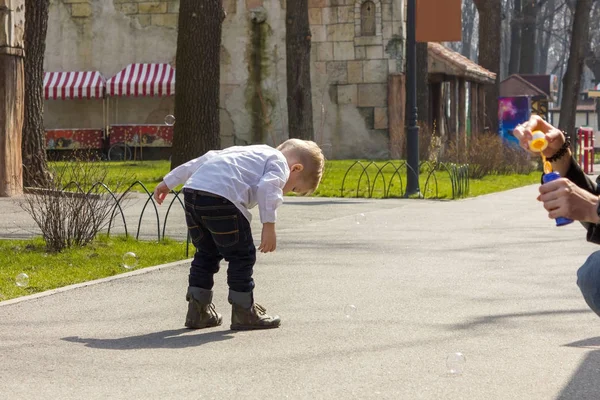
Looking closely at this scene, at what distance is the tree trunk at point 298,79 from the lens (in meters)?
25.5

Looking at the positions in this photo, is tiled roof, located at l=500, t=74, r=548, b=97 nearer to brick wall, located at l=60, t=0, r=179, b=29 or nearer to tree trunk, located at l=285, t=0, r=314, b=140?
brick wall, located at l=60, t=0, r=179, b=29

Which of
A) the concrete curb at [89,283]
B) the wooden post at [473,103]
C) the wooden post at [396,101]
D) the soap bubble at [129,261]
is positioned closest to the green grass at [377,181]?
the wooden post at [396,101]

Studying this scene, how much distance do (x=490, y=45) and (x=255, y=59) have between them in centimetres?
712

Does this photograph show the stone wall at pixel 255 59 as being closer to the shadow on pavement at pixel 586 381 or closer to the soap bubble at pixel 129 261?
the soap bubble at pixel 129 261

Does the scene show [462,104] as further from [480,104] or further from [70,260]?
[70,260]

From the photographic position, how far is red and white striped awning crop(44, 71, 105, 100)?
34156 mm

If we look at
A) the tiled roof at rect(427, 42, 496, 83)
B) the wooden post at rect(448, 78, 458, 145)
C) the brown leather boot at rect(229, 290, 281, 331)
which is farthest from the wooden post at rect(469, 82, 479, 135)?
the brown leather boot at rect(229, 290, 281, 331)

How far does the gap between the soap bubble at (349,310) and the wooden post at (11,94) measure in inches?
379

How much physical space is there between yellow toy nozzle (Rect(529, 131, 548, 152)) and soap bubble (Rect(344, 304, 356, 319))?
137 inches

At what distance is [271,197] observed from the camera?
6430 millimetres

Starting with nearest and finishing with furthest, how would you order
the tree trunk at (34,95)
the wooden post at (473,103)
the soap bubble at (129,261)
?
the soap bubble at (129,261), the tree trunk at (34,95), the wooden post at (473,103)

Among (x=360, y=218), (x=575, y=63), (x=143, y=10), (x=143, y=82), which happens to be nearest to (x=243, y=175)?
(x=360, y=218)

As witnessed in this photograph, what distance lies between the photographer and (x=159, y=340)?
6.57 m

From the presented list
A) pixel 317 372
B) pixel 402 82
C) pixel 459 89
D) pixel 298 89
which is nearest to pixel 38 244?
pixel 317 372
